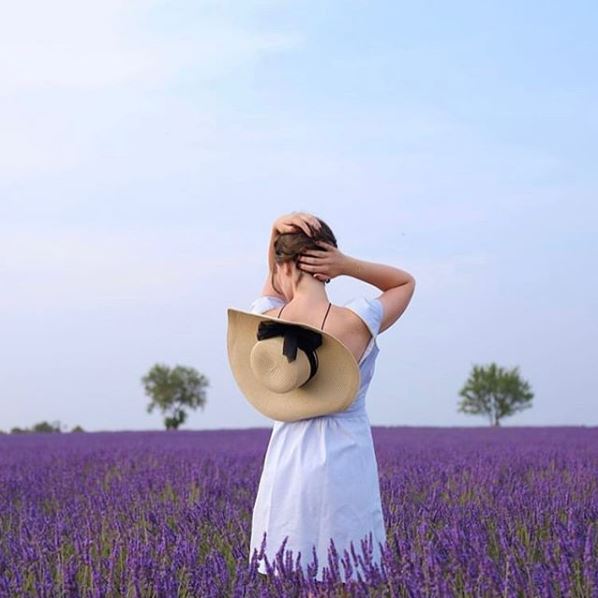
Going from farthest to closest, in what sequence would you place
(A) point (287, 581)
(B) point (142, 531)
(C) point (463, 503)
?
(C) point (463, 503) → (B) point (142, 531) → (A) point (287, 581)

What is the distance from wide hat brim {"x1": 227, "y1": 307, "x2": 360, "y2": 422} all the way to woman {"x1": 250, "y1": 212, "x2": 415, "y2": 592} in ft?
0.18

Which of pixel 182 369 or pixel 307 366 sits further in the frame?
pixel 182 369

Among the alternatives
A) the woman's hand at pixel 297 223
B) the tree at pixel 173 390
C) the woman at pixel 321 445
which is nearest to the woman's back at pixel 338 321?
the woman at pixel 321 445

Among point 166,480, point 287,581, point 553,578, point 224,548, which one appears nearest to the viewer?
point 553,578

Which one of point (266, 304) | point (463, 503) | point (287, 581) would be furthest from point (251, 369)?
point (463, 503)

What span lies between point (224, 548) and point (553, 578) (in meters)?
1.88

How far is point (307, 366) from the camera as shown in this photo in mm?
3072

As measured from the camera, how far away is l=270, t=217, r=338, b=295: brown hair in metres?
3.09

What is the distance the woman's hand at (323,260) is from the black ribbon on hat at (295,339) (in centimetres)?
19

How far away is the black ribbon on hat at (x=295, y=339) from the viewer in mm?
3021

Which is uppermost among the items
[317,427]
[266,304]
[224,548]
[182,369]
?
[182,369]

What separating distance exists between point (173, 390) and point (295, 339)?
32941 millimetres

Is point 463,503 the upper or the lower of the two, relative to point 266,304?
lower

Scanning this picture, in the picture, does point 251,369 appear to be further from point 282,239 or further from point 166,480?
point 166,480
